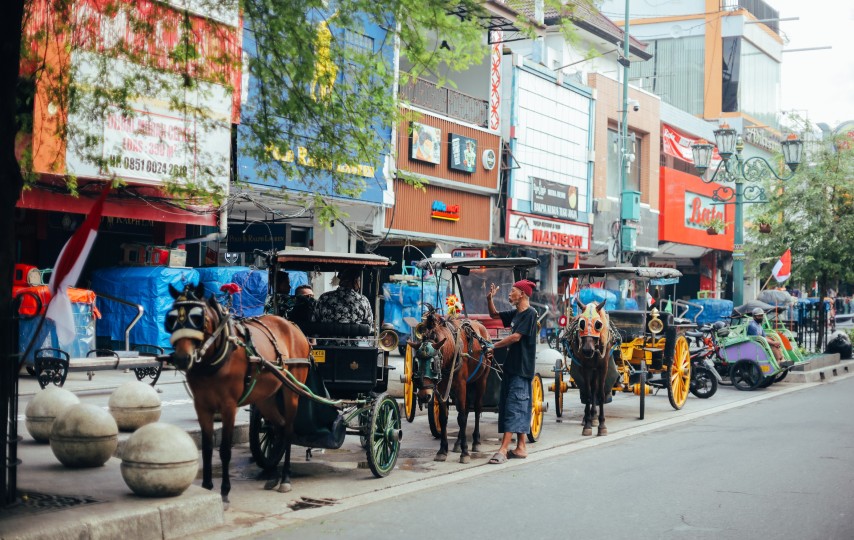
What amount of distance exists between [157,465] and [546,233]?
90.4 feet

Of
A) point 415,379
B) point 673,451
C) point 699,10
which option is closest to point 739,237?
point 673,451

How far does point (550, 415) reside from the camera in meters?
15.6

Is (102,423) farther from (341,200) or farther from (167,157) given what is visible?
(341,200)

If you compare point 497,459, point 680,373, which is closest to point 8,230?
point 497,459

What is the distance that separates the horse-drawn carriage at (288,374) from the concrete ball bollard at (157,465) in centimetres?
57

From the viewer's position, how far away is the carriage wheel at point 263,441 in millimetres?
9602

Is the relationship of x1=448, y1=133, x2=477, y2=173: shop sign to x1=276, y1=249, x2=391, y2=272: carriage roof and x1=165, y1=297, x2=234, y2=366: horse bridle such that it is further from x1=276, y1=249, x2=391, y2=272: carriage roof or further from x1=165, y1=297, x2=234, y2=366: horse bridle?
x1=165, y1=297, x2=234, y2=366: horse bridle

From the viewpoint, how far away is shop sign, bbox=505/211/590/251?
3222 cm

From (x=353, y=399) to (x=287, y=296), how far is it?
4.62 feet

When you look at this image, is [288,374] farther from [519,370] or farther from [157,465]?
[519,370]

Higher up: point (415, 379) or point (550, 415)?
point (415, 379)

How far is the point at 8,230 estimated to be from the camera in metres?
7.09

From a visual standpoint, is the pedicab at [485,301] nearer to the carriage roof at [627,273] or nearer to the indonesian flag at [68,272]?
the carriage roof at [627,273]

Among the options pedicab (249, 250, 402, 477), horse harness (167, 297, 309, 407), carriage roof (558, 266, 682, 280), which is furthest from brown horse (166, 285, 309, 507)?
carriage roof (558, 266, 682, 280)
